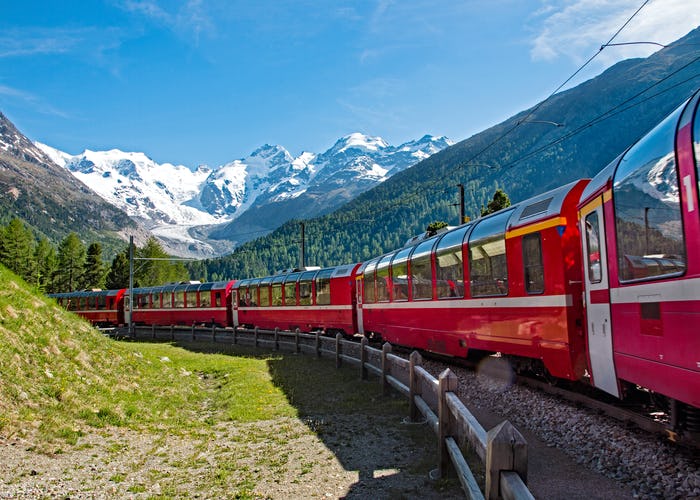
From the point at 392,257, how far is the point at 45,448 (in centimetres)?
1334

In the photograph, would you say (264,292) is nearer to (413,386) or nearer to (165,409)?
(165,409)

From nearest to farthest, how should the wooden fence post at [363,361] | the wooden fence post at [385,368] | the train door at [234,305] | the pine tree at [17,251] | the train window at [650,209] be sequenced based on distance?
the train window at [650,209] < the wooden fence post at [385,368] < the wooden fence post at [363,361] < the train door at [234,305] < the pine tree at [17,251]

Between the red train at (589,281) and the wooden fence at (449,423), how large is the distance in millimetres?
2052

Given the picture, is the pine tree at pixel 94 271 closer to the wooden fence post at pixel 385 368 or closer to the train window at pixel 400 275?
the train window at pixel 400 275

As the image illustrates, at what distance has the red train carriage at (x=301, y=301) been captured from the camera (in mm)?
25906

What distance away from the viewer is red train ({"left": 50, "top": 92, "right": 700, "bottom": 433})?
5.75m

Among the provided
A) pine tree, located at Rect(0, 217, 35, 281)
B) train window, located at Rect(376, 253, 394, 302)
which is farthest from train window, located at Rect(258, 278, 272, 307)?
pine tree, located at Rect(0, 217, 35, 281)

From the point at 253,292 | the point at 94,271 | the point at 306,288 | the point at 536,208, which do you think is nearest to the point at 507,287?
the point at 536,208

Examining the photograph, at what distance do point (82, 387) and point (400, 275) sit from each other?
1025cm

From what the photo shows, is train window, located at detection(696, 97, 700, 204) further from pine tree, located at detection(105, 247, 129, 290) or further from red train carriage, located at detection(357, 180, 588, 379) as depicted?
pine tree, located at detection(105, 247, 129, 290)

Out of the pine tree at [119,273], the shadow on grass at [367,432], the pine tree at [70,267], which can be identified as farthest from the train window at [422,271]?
the pine tree at [70,267]

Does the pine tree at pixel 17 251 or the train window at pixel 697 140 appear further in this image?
the pine tree at pixel 17 251

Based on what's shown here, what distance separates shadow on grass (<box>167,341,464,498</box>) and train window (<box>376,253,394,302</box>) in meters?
3.64

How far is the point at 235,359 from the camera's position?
2208cm
